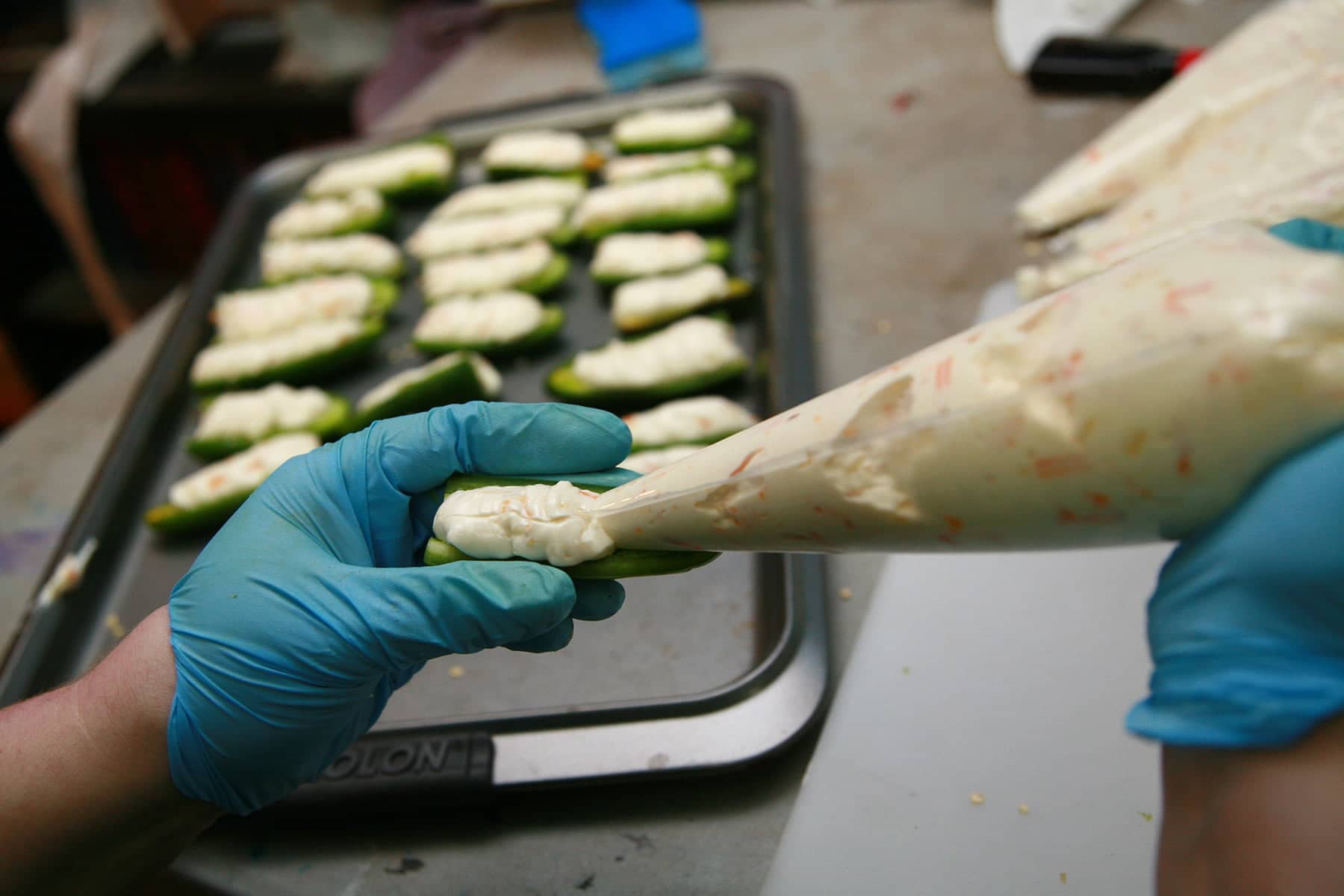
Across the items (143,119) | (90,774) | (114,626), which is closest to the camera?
(90,774)

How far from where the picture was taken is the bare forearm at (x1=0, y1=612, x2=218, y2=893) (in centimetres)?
124

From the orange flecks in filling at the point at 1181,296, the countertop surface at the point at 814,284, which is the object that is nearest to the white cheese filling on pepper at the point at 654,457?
the countertop surface at the point at 814,284

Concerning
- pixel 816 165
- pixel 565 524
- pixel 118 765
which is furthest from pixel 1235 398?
pixel 816 165

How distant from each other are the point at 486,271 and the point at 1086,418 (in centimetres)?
198

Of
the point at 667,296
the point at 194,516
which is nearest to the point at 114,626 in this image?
the point at 194,516

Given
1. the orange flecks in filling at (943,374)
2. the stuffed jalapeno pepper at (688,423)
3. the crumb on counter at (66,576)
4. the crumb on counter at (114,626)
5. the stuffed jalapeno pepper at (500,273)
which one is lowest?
the crumb on counter at (114,626)

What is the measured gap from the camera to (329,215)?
9.39ft

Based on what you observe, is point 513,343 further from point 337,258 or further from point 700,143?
point 700,143

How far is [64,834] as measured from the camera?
125 centimetres

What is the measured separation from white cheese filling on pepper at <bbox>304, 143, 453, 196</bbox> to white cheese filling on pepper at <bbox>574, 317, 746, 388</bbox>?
1.09 metres

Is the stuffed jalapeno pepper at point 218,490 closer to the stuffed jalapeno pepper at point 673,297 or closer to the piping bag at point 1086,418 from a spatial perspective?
the stuffed jalapeno pepper at point 673,297

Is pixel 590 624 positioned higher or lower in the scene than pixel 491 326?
lower

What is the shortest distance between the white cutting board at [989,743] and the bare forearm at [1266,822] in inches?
15.1

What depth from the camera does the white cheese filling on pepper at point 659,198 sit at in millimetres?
2580
